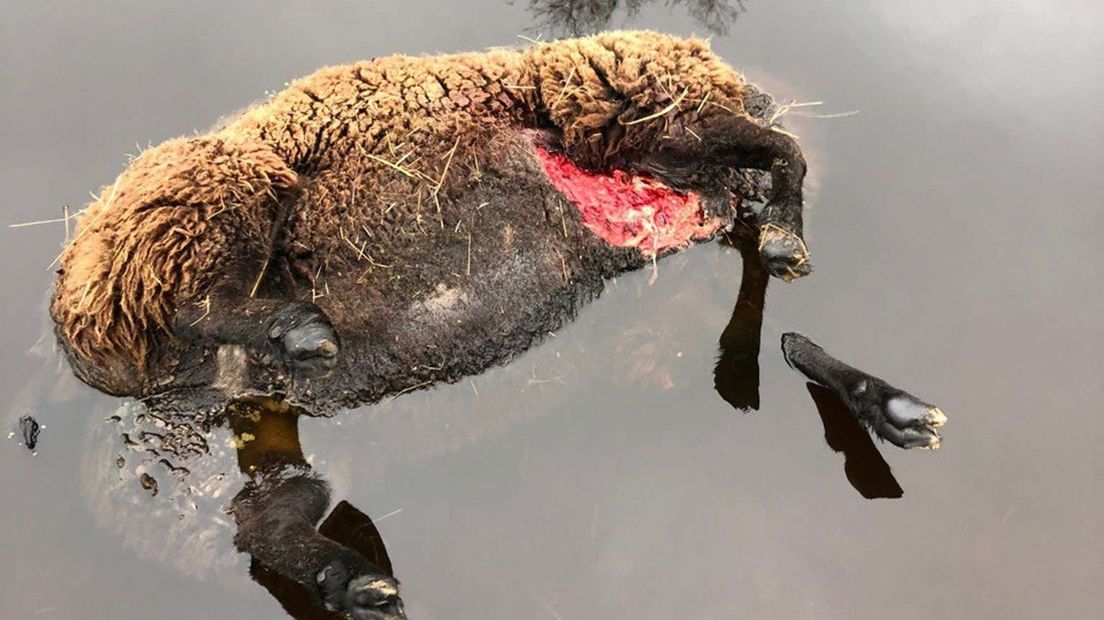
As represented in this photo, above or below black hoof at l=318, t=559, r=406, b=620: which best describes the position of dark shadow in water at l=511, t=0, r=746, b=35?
above

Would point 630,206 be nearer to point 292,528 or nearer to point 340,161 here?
point 340,161

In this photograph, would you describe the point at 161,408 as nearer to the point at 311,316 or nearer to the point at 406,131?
the point at 311,316

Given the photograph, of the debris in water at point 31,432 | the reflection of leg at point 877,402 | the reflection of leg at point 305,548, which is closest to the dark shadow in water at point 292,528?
the reflection of leg at point 305,548

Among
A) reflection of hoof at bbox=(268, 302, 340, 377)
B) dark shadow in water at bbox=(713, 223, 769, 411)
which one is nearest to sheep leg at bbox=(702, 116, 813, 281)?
dark shadow in water at bbox=(713, 223, 769, 411)

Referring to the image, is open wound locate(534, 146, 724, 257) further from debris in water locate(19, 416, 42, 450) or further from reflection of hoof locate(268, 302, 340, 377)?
debris in water locate(19, 416, 42, 450)

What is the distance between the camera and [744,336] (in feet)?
11.7

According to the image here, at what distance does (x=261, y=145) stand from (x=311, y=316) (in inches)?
34.9

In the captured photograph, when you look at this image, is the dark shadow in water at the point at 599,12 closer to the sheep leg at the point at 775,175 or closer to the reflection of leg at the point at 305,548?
the sheep leg at the point at 775,175

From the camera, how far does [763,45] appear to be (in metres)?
4.68

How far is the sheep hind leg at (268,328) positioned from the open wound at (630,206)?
46.5 inches

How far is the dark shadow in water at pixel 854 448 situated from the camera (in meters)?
3.23

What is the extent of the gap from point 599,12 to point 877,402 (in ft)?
10.2

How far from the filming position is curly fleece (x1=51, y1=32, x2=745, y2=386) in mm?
2936

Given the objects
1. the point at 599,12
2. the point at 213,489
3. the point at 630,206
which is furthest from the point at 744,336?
the point at 599,12
